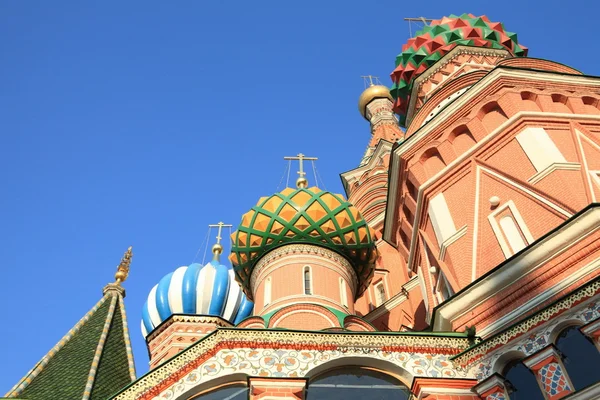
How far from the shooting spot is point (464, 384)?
7.00 m

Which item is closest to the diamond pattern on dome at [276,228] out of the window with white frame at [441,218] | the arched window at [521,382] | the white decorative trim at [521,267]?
the window with white frame at [441,218]

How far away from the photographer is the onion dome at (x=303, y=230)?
42.4 ft

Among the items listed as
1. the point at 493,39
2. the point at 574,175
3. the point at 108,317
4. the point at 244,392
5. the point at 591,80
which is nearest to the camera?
the point at 244,392

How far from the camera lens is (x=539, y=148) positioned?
9.46 meters

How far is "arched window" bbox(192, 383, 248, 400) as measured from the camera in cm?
698

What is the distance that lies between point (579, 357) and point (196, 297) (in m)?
14.6

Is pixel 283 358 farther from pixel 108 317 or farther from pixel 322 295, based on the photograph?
pixel 108 317

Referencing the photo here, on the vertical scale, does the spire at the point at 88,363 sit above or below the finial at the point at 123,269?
below

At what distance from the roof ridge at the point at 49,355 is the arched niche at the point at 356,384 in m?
5.77

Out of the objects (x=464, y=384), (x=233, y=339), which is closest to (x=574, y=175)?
(x=464, y=384)

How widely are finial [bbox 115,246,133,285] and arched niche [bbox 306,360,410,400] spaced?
8.71m

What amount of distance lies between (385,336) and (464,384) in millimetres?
1006

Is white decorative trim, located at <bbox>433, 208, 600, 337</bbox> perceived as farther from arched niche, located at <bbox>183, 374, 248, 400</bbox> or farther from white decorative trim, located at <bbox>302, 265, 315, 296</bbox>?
white decorative trim, located at <bbox>302, 265, 315, 296</bbox>

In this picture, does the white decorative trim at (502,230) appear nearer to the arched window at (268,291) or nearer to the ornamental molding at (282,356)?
the ornamental molding at (282,356)
